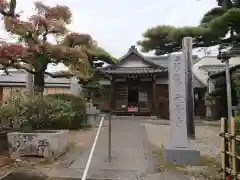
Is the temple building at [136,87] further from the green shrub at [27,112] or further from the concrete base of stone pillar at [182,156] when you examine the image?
the concrete base of stone pillar at [182,156]

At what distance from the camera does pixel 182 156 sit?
25.0 feet

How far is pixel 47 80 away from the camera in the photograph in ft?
92.5

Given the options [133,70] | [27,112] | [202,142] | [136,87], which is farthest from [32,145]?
[136,87]

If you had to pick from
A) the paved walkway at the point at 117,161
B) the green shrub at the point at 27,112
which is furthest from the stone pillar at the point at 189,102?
the green shrub at the point at 27,112

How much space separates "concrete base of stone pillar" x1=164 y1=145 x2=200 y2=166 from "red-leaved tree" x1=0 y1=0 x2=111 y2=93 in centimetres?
582

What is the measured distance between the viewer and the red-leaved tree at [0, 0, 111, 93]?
428 inches

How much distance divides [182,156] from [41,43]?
280 inches

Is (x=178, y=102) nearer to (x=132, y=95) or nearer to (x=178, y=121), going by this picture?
(x=178, y=121)

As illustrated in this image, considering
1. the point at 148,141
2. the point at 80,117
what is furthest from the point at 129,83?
the point at 148,141

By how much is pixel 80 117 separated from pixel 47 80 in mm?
16086

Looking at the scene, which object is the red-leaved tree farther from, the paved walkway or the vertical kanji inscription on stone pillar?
the vertical kanji inscription on stone pillar

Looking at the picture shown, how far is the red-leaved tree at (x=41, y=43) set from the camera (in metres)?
10.9

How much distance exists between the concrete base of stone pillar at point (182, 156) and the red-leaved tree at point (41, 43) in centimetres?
582

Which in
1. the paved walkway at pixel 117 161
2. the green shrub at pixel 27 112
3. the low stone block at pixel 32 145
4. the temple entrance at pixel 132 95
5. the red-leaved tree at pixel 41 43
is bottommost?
the paved walkway at pixel 117 161
